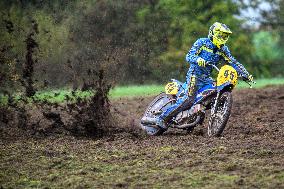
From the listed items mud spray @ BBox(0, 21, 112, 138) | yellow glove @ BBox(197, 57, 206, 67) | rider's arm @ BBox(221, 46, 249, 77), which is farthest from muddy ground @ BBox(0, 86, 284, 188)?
yellow glove @ BBox(197, 57, 206, 67)

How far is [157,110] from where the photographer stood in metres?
14.4

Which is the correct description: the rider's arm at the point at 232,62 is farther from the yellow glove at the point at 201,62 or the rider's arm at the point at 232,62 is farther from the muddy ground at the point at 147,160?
the muddy ground at the point at 147,160

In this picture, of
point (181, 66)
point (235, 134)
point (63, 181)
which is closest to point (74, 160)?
point (63, 181)

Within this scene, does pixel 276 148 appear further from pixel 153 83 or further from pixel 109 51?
pixel 153 83

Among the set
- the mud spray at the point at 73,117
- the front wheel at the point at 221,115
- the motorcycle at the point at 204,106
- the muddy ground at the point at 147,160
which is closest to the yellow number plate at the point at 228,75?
the motorcycle at the point at 204,106

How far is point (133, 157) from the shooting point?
10.7 meters

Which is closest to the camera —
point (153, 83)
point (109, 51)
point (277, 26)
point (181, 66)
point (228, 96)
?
point (228, 96)

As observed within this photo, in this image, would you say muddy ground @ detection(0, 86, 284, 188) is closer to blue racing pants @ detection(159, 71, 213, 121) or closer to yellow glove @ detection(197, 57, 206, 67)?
blue racing pants @ detection(159, 71, 213, 121)

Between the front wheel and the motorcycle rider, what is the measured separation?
56cm

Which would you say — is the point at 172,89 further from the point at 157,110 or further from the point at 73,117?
the point at 73,117

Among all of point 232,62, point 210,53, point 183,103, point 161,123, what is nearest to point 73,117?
point 161,123

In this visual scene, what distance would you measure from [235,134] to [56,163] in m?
3.99

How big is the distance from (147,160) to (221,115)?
9.57 ft

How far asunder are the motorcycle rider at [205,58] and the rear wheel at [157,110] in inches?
17.0
